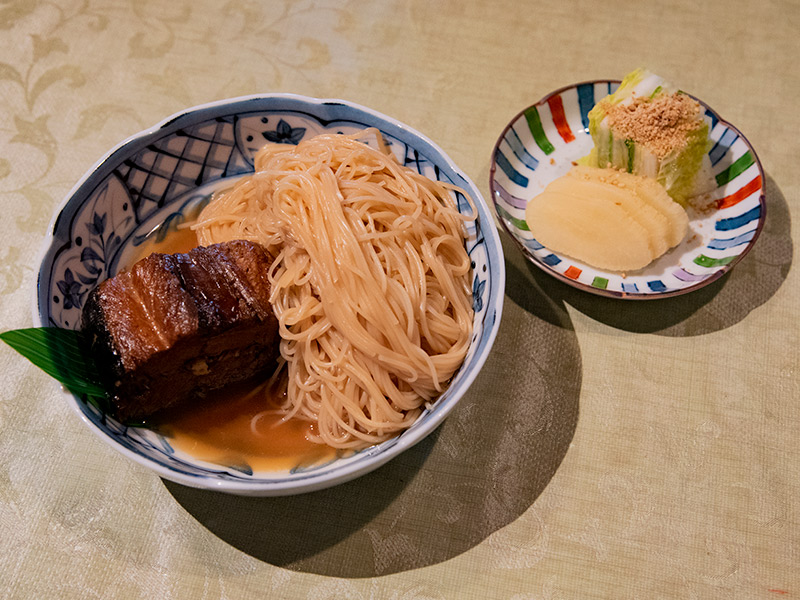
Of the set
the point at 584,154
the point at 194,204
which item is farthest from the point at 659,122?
the point at 194,204

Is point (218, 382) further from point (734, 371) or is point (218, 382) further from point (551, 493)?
point (734, 371)

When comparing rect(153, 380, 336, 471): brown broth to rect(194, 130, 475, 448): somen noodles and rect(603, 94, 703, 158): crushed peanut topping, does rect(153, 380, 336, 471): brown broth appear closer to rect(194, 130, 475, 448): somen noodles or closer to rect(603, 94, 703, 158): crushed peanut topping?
rect(194, 130, 475, 448): somen noodles

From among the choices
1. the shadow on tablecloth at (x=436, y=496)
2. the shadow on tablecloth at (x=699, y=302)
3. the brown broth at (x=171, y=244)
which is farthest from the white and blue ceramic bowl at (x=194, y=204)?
the shadow on tablecloth at (x=699, y=302)

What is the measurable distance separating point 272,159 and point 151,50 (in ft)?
4.49

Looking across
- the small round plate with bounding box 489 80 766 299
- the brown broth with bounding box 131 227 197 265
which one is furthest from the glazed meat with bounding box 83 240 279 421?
the small round plate with bounding box 489 80 766 299

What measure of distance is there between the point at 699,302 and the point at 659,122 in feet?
2.50

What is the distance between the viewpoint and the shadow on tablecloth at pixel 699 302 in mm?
2418

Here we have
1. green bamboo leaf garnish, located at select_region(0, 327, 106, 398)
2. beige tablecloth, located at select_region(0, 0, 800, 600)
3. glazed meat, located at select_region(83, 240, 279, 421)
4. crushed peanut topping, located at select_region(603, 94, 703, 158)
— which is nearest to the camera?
green bamboo leaf garnish, located at select_region(0, 327, 106, 398)

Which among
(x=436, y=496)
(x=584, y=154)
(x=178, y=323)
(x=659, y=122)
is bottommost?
(x=436, y=496)

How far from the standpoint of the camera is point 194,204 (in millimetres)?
2477

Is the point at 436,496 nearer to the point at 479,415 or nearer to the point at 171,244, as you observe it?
the point at 479,415

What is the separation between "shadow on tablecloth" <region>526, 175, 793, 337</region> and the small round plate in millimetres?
76

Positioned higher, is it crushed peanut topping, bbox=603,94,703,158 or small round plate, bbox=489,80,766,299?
crushed peanut topping, bbox=603,94,703,158

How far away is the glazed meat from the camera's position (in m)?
1.84
